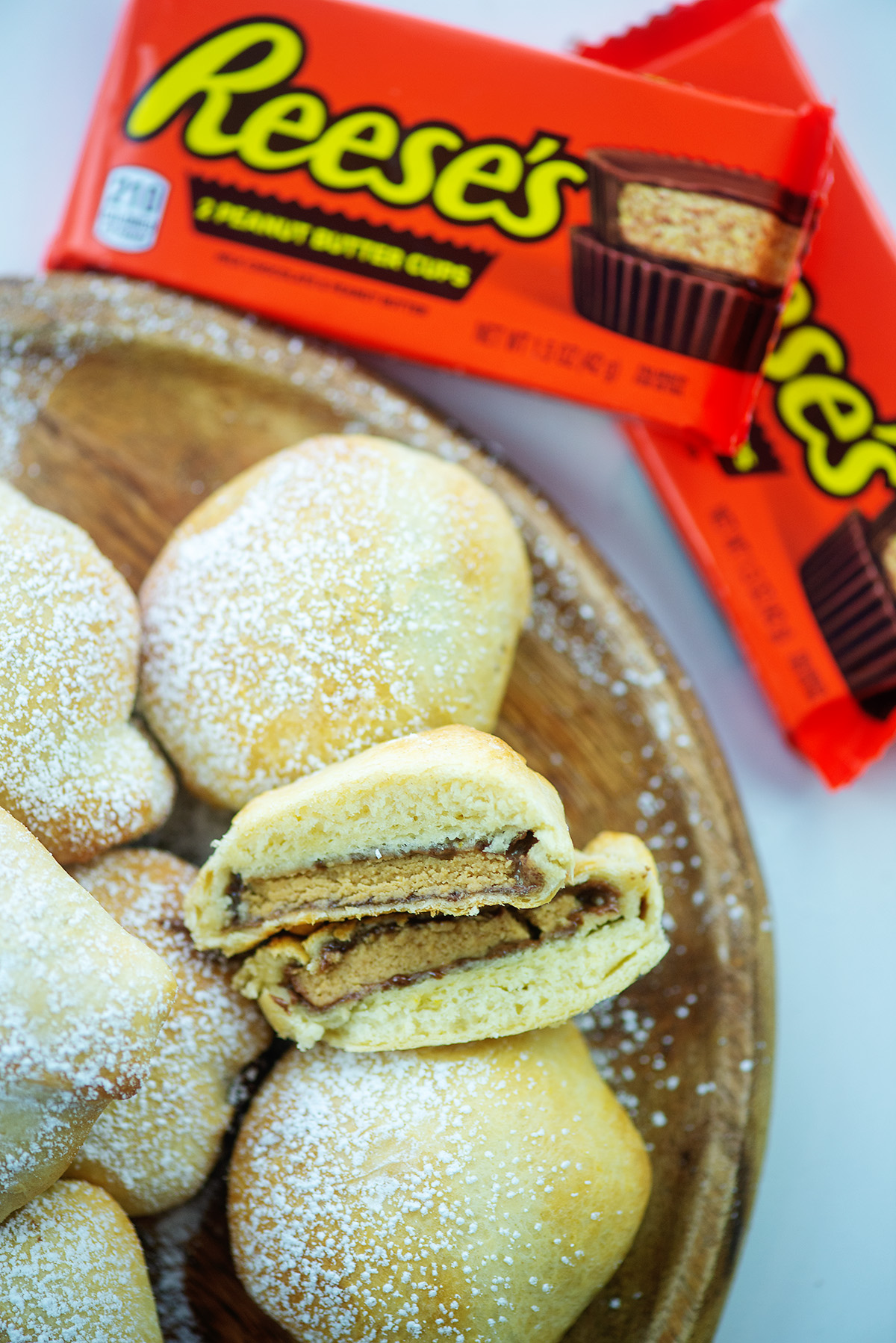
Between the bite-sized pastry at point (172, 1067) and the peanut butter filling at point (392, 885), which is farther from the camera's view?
the bite-sized pastry at point (172, 1067)

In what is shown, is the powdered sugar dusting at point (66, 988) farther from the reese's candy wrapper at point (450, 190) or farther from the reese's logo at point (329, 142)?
the reese's logo at point (329, 142)

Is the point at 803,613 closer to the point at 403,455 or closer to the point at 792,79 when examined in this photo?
the point at 403,455

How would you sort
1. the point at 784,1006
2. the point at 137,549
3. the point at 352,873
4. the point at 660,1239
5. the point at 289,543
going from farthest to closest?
1. the point at 784,1006
2. the point at 137,549
3. the point at 660,1239
4. the point at 289,543
5. the point at 352,873

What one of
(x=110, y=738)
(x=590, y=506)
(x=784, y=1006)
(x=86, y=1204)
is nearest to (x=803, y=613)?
(x=590, y=506)

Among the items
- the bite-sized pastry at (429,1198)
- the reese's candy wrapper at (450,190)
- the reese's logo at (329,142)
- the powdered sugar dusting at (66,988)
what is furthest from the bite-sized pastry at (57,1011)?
the reese's logo at (329,142)

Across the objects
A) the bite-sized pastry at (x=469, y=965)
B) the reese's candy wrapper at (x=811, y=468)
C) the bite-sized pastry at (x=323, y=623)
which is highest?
the reese's candy wrapper at (x=811, y=468)

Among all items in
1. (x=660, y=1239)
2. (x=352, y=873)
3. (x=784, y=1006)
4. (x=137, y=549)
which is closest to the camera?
(x=352, y=873)
